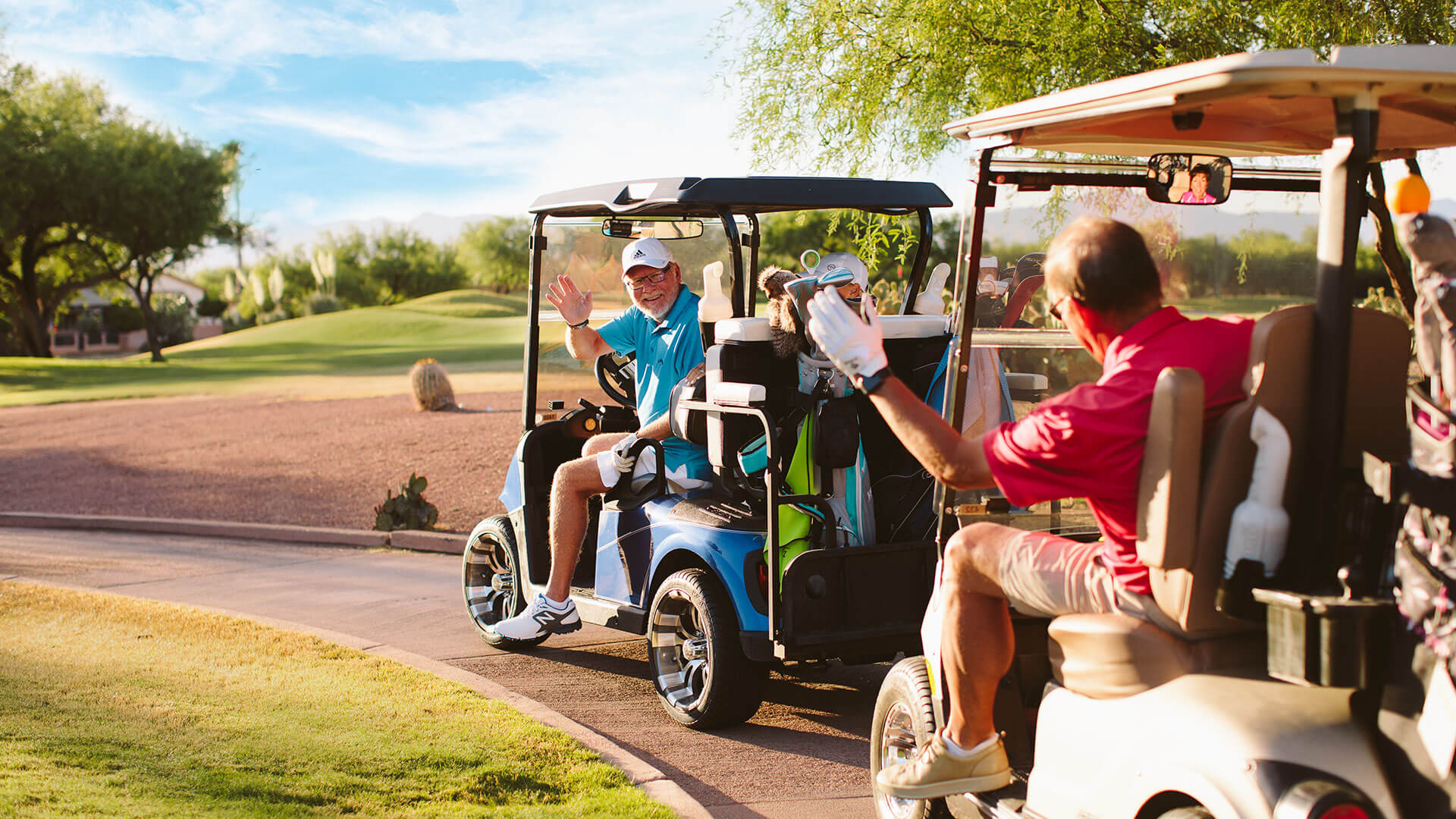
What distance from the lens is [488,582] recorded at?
272 inches

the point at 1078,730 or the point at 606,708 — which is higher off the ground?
the point at 1078,730

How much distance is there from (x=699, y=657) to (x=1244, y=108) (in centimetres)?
300

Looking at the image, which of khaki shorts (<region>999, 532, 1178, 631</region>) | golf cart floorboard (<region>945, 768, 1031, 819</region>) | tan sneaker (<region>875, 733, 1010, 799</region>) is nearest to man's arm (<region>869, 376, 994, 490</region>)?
khaki shorts (<region>999, 532, 1178, 631</region>)

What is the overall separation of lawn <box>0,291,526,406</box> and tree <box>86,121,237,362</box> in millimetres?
3742

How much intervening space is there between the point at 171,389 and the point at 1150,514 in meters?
31.2

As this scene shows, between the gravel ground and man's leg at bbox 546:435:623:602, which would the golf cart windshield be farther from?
the gravel ground

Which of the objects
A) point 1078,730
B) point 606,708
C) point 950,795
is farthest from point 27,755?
point 1078,730

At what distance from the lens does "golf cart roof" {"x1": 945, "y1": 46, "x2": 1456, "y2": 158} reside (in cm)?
249

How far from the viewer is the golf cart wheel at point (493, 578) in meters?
6.49

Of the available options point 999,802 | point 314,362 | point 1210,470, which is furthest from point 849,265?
point 314,362

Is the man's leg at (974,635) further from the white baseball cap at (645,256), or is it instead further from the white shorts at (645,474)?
the white baseball cap at (645,256)

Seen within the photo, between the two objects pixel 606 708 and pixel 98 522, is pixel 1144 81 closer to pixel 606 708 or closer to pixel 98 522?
pixel 606 708

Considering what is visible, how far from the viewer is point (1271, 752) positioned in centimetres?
244

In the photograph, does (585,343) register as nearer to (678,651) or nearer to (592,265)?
(592,265)
